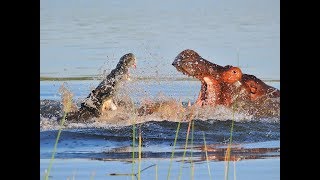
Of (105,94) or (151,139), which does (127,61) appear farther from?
(151,139)

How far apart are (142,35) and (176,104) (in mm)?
421

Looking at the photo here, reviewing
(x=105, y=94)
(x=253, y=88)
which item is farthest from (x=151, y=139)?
(x=253, y=88)

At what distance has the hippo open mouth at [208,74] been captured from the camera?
4918 millimetres

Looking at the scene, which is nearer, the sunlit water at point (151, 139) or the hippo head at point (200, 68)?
the sunlit water at point (151, 139)

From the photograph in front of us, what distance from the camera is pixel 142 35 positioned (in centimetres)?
489

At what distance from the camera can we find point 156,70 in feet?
16.1

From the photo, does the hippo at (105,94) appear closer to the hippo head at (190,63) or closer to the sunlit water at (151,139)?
the sunlit water at (151,139)

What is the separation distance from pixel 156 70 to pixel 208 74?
30cm

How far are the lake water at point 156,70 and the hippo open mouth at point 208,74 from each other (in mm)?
36

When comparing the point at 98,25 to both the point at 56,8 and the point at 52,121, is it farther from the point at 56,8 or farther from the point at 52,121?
the point at 52,121

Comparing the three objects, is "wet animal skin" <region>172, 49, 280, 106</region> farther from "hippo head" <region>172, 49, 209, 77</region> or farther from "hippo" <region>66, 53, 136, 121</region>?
"hippo" <region>66, 53, 136, 121</region>

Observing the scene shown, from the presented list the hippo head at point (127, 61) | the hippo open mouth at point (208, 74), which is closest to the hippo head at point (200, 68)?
the hippo open mouth at point (208, 74)
